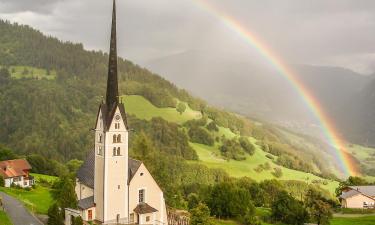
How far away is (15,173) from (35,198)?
90.2 ft

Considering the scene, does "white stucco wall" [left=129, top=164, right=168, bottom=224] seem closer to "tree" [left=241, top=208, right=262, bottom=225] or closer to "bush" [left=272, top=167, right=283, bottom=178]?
"tree" [left=241, top=208, right=262, bottom=225]

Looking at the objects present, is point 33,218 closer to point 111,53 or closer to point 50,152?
point 111,53

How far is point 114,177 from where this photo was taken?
197 ft

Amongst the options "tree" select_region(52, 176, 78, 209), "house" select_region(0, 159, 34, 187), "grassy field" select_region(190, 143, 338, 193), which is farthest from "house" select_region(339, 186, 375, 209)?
"tree" select_region(52, 176, 78, 209)

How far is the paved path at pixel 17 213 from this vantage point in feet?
182

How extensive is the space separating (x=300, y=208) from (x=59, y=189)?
42629 millimetres

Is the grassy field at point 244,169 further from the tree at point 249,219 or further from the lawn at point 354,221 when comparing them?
the tree at point 249,219

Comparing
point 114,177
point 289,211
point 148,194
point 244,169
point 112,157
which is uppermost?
point 112,157

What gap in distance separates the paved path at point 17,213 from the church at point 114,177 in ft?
18.7

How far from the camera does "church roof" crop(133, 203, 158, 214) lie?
202 feet

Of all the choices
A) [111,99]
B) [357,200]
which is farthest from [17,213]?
[357,200]

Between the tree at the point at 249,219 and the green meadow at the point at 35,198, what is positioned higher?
the green meadow at the point at 35,198

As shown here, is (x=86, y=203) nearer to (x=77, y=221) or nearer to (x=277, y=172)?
(x=77, y=221)

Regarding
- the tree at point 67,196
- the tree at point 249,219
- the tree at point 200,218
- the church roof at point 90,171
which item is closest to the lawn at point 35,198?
the church roof at point 90,171
